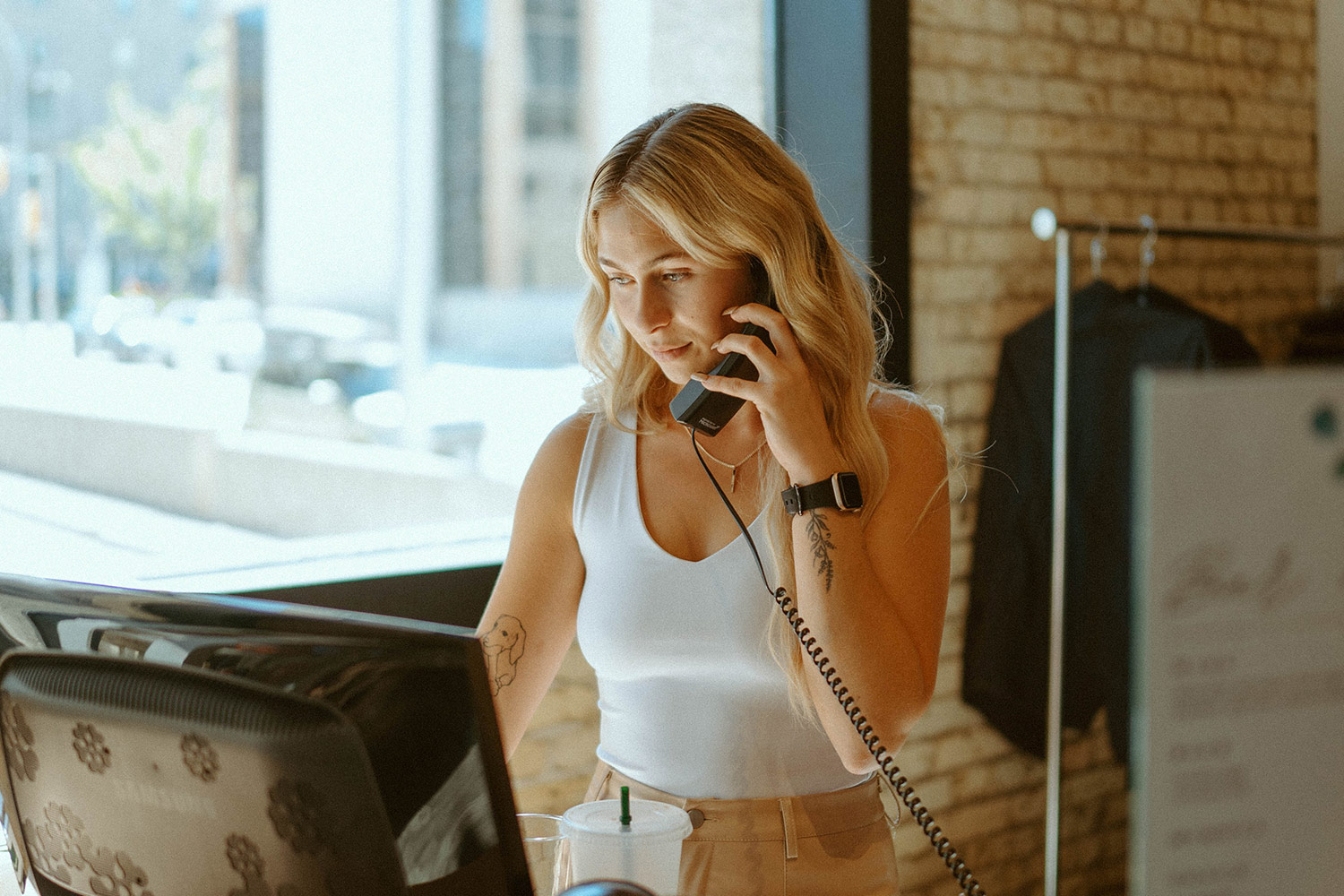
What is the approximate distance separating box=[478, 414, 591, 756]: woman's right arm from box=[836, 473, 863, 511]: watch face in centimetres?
44

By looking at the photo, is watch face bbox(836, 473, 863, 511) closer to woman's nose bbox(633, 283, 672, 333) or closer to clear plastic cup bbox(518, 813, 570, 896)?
woman's nose bbox(633, 283, 672, 333)

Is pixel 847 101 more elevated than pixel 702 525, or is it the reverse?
pixel 847 101

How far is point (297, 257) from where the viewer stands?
2791 mm

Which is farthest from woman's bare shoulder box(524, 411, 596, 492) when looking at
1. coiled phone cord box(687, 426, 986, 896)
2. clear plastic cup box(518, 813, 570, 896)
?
clear plastic cup box(518, 813, 570, 896)

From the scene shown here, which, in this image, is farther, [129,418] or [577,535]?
[129,418]

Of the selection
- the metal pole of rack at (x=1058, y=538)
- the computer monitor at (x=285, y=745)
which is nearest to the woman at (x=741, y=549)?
the computer monitor at (x=285, y=745)

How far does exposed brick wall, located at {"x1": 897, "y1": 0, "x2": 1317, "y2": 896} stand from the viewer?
3.11 meters

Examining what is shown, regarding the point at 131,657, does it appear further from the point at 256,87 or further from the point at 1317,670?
the point at 256,87

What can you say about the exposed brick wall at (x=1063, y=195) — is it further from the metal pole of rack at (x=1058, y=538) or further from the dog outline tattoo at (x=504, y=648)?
the dog outline tattoo at (x=504, y=648)

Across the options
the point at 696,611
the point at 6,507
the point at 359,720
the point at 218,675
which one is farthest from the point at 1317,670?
the point at 6,507

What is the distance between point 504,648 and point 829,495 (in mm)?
503

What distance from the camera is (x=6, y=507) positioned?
225cm

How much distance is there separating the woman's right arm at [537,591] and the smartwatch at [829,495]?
0.39 m

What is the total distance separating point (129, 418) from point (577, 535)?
47.2 inches
